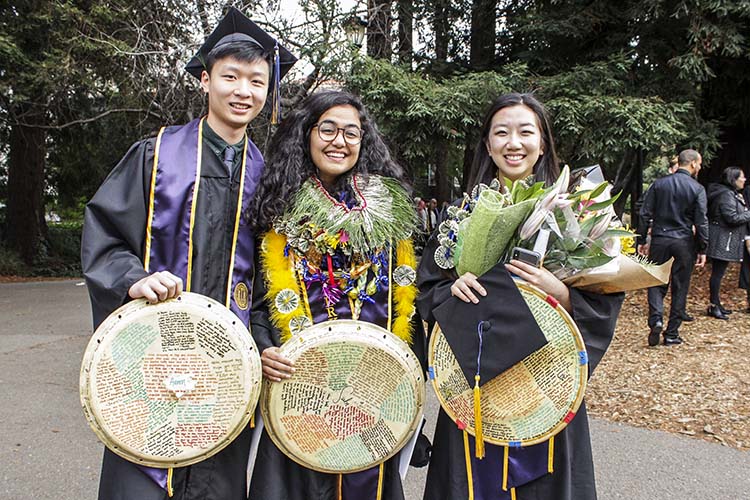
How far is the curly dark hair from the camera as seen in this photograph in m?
2.20

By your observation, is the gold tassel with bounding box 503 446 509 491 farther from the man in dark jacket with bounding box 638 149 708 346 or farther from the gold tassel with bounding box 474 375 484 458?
the man in dark jacket with bounding box 638 149 708 346

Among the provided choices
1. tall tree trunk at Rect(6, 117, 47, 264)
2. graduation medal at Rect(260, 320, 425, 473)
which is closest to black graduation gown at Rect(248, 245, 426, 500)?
graduation medal at Rect(260, 320, 425, 473)

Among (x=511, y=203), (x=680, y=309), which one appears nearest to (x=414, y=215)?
(x=511, y=203)

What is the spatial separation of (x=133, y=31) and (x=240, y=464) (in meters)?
8.90

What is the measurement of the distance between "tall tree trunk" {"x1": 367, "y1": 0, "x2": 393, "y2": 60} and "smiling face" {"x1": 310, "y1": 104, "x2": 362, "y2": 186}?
713 centimetres

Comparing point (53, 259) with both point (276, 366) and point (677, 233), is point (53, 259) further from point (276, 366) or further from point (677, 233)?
point (276, 366)

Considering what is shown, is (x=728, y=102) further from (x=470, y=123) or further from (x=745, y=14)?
(x=470, y=123)

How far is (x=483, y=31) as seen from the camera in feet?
30.7

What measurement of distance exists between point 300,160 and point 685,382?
14.6 feet

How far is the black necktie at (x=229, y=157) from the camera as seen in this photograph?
7.27 ft

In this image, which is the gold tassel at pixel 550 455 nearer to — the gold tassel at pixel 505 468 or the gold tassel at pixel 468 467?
the gold tassel at pixel 505 468

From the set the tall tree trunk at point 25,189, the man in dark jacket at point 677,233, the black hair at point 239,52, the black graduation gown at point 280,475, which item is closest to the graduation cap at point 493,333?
the black graduation gown at point 280,475

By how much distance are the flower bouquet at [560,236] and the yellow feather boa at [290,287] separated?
35cm

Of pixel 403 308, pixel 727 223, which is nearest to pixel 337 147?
pixel 403 308
